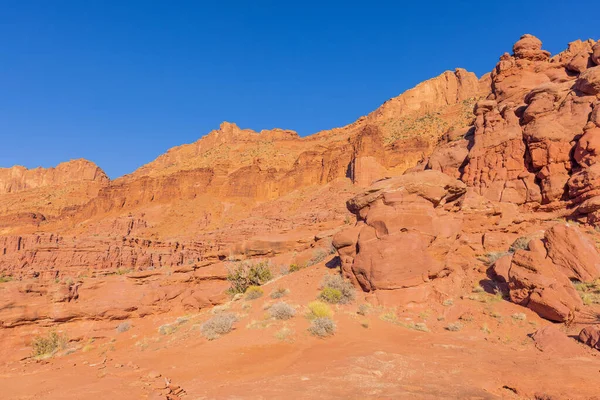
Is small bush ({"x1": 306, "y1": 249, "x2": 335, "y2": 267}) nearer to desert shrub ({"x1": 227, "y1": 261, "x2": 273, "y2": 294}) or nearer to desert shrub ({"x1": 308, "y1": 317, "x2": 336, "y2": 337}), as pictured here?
desert shrub ({"x1": 227, "y1": 261, "x2": 273, "y2": 294})

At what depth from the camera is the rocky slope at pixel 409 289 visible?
637cm

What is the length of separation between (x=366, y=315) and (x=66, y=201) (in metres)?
99.3

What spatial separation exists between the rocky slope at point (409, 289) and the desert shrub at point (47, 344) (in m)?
0.87

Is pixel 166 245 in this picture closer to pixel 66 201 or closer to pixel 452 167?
pixel 452 167

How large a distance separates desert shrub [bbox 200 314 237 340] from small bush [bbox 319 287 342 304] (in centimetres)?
319

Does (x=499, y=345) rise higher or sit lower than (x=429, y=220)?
lower

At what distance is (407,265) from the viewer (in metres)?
11.4

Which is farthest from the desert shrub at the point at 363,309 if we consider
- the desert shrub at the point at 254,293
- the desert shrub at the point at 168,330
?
the desert shrub at the point at 168,330

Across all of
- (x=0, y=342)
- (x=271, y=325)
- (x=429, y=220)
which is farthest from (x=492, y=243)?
(x=0, y=342)

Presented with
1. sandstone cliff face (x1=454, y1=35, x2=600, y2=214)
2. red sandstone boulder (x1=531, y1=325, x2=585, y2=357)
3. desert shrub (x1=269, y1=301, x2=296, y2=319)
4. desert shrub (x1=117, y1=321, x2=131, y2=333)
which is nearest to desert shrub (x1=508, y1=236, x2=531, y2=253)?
sandstone cliff face (x1=454, y1=35, x2=600, y2=214)

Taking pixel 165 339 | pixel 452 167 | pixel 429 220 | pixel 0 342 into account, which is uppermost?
pixel 452 167

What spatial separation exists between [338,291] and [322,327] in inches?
113

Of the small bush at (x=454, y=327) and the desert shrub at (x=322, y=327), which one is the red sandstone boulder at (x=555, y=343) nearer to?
the small bush at (x=454, y=327)

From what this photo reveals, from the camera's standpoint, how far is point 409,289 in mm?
11273
